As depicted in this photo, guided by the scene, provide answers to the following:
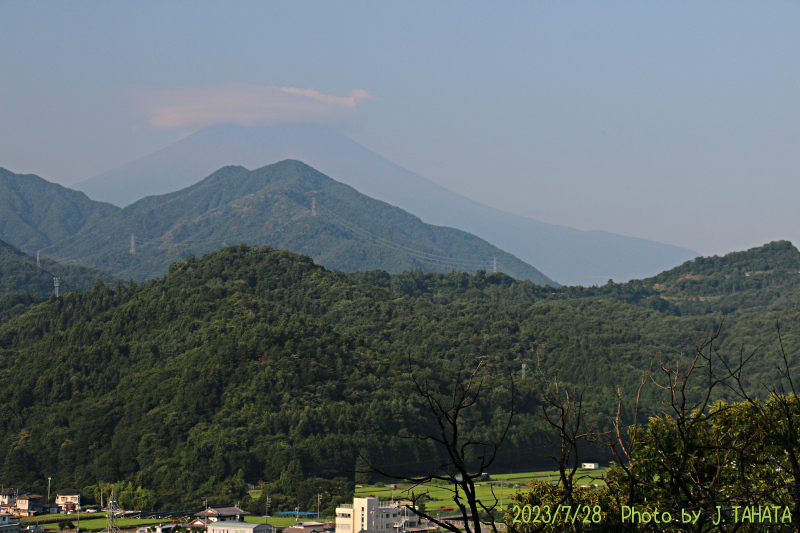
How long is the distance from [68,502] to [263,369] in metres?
19.0

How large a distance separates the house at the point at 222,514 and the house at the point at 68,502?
8.33 m

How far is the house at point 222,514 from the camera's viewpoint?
41.8m

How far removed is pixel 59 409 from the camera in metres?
65.1

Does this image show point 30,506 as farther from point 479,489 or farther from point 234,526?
point 479,489

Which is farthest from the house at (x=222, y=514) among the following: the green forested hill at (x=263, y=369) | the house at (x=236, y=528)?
the green forested hill at (x=263, y=369)

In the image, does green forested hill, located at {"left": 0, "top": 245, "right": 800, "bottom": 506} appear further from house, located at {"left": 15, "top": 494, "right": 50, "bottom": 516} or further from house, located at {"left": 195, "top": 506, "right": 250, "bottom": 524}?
house, located at {"left": 195, "top": 506, "right": 250, "bottom": 524}

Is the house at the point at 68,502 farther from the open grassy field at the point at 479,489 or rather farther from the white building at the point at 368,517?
the white building at the point at 368,517

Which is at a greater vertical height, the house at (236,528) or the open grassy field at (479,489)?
the open grassy field at (479,489)

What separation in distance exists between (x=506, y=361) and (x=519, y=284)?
141 ft

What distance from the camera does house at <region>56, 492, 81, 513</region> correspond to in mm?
48688

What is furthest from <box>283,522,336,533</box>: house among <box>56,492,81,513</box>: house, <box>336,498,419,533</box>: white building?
<box>56,492,81,513</box>: house

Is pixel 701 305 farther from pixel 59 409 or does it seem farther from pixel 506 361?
pixel 59 409

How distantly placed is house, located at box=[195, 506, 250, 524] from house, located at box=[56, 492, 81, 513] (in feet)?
27.3

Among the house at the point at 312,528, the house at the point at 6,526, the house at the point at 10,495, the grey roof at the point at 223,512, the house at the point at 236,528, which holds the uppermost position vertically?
the house at the point at 10,495
